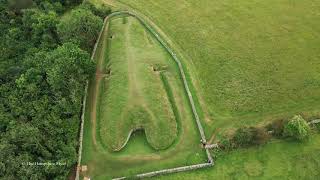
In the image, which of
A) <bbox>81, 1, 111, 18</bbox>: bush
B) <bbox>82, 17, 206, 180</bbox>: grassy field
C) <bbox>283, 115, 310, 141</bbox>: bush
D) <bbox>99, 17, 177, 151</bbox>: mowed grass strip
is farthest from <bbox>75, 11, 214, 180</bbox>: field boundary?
<bbox>283, 115, 310, 141</bbox>: bush

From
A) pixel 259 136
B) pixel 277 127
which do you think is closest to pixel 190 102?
pixel 259 136

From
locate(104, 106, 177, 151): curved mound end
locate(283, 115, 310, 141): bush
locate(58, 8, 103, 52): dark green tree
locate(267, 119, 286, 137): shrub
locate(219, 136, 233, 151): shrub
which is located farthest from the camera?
locate(58, 8, 103, 52): dark green tree

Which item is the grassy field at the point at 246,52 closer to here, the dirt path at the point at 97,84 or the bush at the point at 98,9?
the bush at the point at 98,9

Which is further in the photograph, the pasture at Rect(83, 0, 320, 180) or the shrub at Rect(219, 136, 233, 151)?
the shrub at Rect(219, 136, 233, 151)

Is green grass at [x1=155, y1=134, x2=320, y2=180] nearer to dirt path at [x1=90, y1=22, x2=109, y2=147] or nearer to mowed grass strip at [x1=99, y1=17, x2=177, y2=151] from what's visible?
mowed grass strip at [x1=99, y1=17, x2=177, y2=151]

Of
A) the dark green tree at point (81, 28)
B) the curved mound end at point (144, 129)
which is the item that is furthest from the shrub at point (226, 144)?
the dark green tree at point (81, 28)

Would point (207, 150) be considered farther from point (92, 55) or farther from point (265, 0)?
point (265, 0)

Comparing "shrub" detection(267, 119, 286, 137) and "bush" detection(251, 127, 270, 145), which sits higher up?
"shrub" detection(267, 119, 286, 137)
